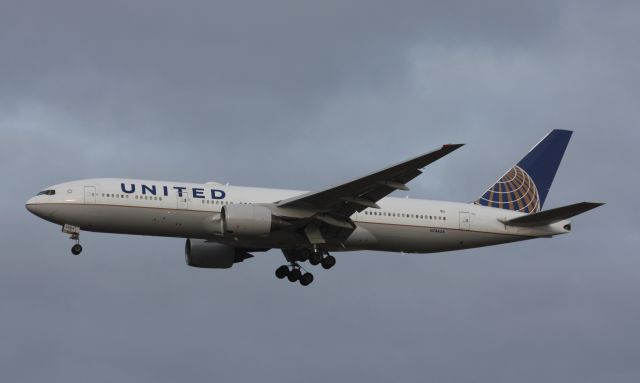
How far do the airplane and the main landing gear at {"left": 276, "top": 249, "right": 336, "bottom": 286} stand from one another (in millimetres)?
43

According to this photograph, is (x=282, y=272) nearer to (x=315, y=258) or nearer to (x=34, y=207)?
(x=315, y=258)

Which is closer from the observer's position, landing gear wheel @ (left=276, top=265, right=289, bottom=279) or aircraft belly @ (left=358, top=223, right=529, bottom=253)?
aircraft belly @ (left=358, top=223, right=529, bottom=253)

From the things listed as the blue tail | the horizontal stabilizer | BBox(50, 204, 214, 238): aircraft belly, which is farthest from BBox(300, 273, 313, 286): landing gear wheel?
the horizontal stabilizer

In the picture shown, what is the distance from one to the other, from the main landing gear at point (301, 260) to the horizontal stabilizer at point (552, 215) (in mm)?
7920

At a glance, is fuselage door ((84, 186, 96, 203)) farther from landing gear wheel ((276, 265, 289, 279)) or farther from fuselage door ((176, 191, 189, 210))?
landing gear wheel ((276, 265, 289, 279))

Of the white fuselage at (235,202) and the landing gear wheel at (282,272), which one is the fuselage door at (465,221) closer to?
the white fuselage at (235,202)

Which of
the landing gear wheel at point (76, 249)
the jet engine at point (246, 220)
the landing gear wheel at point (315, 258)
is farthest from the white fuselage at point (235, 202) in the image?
the landing gear wheel at point (76, 249)

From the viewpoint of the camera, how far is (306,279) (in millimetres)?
51750

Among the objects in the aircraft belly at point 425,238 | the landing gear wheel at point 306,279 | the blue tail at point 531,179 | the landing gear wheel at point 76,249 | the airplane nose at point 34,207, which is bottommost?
the landing gear wheel at point 306,279

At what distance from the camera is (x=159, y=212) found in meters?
46.1

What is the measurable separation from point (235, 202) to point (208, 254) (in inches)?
192

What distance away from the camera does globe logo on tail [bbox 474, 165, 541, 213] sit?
53094 millimetres

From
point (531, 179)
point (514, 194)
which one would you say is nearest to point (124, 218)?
point (514, 194)

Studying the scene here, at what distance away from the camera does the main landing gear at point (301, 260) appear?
49.4 m
